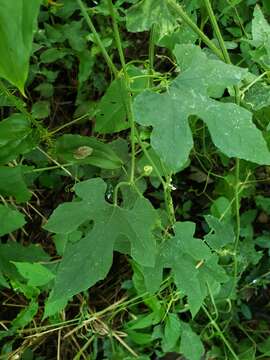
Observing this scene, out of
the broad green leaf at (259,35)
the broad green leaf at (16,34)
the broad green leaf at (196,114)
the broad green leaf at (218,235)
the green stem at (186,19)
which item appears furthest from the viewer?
Answer: the broad green leaf at (218,235)

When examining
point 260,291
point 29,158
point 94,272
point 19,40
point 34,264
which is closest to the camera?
point 19,40

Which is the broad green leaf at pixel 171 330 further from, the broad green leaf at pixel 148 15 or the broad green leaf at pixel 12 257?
the broad green leaf at pixel 148 15

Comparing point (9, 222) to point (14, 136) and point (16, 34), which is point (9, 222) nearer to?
point (14, 136)

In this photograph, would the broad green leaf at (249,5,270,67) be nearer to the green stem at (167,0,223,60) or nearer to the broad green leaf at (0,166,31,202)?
the green stem at (167,0,223,60)

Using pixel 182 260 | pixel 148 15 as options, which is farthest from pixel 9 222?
pixel 148 15

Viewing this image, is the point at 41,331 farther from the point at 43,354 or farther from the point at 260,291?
the point at 260,291

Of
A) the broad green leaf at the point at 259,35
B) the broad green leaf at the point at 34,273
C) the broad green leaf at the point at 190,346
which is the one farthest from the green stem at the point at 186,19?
the broad green leaf at the point at 190,346

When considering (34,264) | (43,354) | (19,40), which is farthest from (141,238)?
(43,354)
